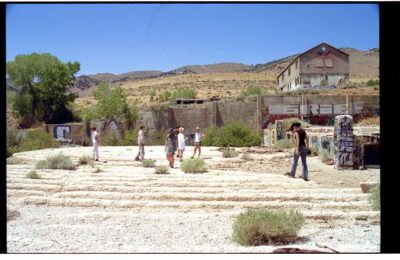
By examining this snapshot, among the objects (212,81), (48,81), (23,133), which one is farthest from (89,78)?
(23,133)

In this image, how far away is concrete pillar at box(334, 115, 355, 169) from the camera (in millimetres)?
17422

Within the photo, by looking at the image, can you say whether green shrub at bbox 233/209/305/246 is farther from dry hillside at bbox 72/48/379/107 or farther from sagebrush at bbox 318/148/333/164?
dry hillside at bbox 72/48/379/107

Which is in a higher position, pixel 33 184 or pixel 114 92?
pixel 114 92

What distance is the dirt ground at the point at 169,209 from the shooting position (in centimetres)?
836

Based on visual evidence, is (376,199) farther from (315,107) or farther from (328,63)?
(328,63)

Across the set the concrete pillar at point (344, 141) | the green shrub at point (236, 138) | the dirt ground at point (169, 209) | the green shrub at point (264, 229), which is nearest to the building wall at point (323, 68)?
the green shrub at point (236, 138)

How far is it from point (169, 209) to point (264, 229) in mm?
3563

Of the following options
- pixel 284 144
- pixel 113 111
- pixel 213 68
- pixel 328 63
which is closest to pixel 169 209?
pixel 284 144

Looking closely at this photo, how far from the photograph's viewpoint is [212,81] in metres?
87.9

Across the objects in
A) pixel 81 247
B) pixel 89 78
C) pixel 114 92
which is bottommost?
pixel 81 247

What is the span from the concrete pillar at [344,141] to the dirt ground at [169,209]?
55 cm

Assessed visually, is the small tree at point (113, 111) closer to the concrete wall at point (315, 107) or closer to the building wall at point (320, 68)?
the concrete wall at point (315, 107)

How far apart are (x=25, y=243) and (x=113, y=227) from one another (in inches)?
72.4

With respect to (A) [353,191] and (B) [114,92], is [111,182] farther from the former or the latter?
(B) [114,92]
